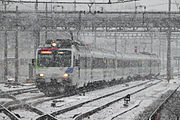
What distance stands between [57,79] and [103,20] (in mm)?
21459

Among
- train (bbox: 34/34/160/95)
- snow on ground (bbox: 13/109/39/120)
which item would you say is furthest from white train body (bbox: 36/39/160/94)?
snow on ground (bbox: 13/109/39/120)

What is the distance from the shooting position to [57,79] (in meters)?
19.8

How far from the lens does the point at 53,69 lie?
20.0m

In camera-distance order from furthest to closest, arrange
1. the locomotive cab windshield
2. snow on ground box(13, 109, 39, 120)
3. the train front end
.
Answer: the locomotive cab windshield
the train front end
snow on ground box(13, 109, 39, 120)

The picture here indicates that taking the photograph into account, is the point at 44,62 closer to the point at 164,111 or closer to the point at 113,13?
the point at 164,111

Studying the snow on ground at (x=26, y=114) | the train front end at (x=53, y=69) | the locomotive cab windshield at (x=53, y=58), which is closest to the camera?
the snow on ground at (x=26, y=114)

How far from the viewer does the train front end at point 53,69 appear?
19.8m

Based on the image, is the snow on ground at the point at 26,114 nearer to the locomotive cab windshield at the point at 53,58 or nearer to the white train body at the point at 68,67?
the white train body at the point at 68,67

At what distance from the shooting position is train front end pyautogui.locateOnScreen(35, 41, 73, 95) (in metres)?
19.8

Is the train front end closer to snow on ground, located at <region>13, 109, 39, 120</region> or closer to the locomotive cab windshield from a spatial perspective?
the locomotive cab windshield

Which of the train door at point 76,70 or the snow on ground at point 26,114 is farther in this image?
the train door at point 76,70

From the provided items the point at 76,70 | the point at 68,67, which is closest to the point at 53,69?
the point at 68,67

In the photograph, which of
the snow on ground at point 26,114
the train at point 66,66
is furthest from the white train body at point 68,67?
the snow on ground at point 26,114

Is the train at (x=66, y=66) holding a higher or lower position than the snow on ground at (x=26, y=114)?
higher
